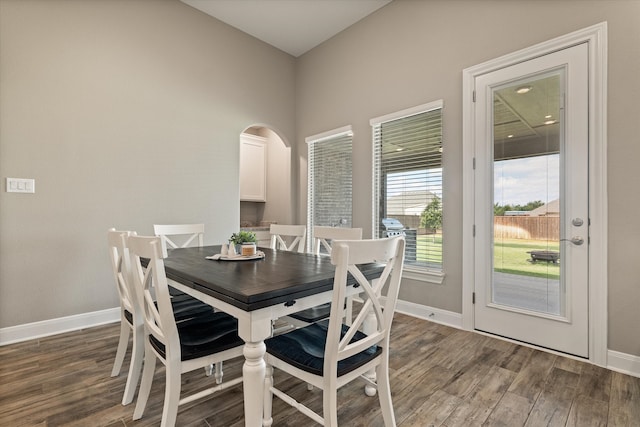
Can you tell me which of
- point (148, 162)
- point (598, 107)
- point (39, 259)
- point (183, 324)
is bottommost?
point (183, 324)

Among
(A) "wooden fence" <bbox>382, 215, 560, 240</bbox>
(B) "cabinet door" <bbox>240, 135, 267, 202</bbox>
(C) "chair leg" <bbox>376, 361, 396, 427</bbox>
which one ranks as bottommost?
(C) "chair leg" <bbox>376, 361, 396, 427</bbox>

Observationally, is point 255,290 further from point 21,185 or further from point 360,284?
point 21,185

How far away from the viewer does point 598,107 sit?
2.10 m

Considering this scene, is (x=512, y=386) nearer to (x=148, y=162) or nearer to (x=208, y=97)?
(x=148, y=162)

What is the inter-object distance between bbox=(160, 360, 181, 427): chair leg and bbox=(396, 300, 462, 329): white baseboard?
235 cm

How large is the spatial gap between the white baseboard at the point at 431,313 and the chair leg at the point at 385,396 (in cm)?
165

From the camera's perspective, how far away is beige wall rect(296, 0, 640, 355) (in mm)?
2018

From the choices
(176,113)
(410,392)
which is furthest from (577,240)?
(176,113)

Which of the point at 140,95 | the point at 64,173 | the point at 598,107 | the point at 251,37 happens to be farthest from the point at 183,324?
the point at 251,37

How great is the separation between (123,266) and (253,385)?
3.55 feet

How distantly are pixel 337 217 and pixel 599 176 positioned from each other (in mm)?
2574

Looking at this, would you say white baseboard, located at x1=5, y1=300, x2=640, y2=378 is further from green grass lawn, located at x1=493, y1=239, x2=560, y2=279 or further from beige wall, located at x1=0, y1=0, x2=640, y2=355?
green grass lawn, located at x1=493, y1=239, x2=560, y2=279

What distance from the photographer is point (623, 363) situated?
6.62ft

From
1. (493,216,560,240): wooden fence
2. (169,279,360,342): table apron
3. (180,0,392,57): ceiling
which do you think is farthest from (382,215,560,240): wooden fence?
(180,0,392,57): ceiling
